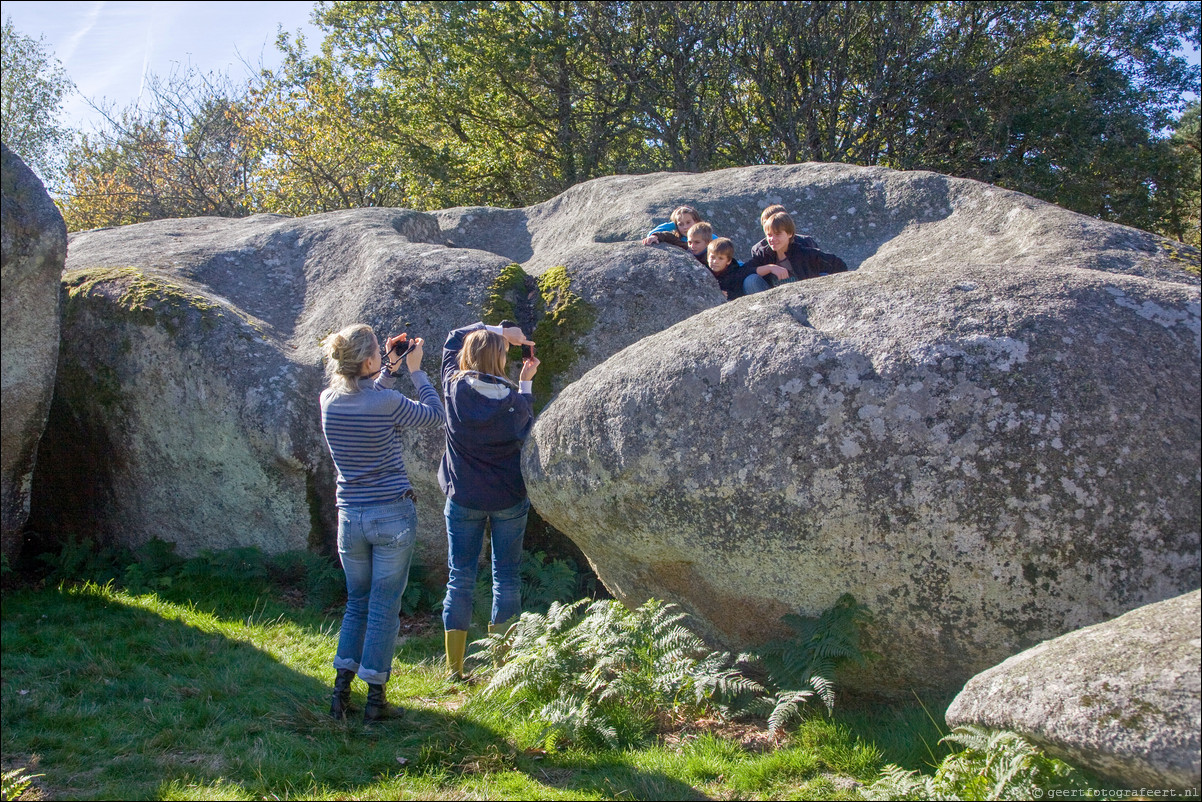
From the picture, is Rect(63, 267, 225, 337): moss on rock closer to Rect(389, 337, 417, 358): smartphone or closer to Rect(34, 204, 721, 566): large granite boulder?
Rect(34, 204, 721, 566): large granite boulder

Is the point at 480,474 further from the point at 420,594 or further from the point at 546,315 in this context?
the point at 546,315

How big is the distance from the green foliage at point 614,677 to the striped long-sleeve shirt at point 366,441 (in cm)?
125

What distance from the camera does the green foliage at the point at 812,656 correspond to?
4.50 metres

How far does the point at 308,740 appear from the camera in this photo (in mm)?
4797

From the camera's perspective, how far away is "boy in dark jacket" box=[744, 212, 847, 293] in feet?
24.5

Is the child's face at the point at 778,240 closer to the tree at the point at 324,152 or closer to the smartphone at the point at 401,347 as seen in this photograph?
the smartphone at the point at 401,347

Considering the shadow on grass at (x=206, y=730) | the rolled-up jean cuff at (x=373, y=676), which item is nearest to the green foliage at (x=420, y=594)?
the shadow on grass at (x=206, y=730)

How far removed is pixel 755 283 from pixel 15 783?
593 centimetres

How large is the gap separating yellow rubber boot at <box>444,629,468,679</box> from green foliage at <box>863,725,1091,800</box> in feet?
8.64

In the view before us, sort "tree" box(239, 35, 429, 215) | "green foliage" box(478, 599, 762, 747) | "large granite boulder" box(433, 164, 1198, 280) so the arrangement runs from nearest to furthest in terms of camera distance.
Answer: "green foliage" box(478, 599, 762, 747), "large granite boulder" box(433, 164, 1198, 280), "tree" box(239, 35, 429, 215)

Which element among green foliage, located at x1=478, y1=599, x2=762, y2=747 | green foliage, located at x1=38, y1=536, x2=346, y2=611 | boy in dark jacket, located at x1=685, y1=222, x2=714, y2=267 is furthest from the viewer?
boy in dark jacket, located at x1=685, y1=222, x2=714, y2=267

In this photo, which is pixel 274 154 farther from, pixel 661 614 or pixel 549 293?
pixel 661 614

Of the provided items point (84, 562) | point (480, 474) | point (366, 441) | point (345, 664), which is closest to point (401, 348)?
point (480, 474)

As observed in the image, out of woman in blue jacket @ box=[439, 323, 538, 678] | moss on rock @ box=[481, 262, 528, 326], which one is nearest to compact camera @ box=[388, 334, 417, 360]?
woman in blue jacket @ box=[439, 323, 538, 678]
